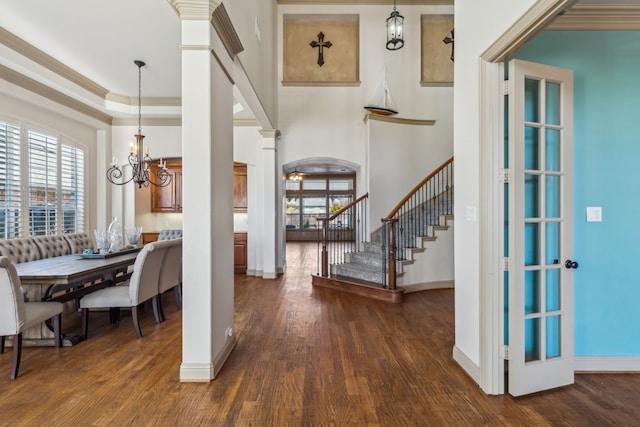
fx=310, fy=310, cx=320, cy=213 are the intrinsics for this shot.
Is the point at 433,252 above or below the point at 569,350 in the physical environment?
above

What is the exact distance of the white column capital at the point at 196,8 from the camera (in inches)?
89.4

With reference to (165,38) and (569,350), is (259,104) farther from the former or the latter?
(569,350)

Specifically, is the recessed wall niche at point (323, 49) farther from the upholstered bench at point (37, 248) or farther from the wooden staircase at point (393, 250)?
the upholstered bench at point (37, 248)

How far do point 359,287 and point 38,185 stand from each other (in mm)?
5158

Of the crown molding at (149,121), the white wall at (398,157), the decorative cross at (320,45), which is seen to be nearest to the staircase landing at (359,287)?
the white wall at (398,157)

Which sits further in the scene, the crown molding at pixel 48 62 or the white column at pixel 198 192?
the crown molding at pixel 48 62

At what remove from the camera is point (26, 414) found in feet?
6.56

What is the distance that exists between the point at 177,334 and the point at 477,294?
2968mm

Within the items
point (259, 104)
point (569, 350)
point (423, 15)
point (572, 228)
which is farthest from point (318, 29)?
point (569, 350)

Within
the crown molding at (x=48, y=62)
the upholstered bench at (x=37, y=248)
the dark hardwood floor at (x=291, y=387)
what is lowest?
the dark hardwood floor at (x=291, y=387)

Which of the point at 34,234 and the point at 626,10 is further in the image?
the point at 34,234

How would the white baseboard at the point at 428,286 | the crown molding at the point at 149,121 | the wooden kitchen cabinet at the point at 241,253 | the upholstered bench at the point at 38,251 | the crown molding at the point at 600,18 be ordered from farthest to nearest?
the wooden kitchen cabinet at the point at 241,253 → the crown molding at the point at 149,121 → the white baseboard at the point at 428,286 → the upholstered bench at the point at 38,251 → the crown molding at the point at 600,18

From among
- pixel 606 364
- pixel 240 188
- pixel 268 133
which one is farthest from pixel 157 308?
pixel 606 364

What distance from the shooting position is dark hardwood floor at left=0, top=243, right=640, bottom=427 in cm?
197
